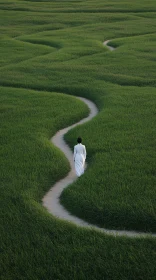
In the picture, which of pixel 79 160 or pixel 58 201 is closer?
pixel 58 201

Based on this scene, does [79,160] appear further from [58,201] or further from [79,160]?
[58,201]

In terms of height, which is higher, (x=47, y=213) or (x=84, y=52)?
(x=47, y=213)

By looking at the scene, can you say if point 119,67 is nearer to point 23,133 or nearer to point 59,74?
point 59,74

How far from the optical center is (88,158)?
18094 millimetres

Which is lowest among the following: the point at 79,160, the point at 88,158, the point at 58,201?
the point at 88,158

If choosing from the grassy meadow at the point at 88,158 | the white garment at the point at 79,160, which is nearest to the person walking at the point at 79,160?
the white garment at the point at 79,160

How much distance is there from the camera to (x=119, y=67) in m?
35.0

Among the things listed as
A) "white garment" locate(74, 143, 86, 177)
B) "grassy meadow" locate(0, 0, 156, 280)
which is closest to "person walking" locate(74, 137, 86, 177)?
A: "white garment" locate(74, 143, 86, 177)

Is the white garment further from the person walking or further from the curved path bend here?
the curved path bend

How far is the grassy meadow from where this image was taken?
446 inches

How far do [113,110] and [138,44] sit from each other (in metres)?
21.3

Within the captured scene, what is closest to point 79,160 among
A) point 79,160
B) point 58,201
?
point 79,160

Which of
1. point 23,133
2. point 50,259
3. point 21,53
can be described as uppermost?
point 50,259

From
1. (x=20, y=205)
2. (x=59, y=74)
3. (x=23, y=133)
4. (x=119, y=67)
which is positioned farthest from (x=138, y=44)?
(x=20, y=205)
